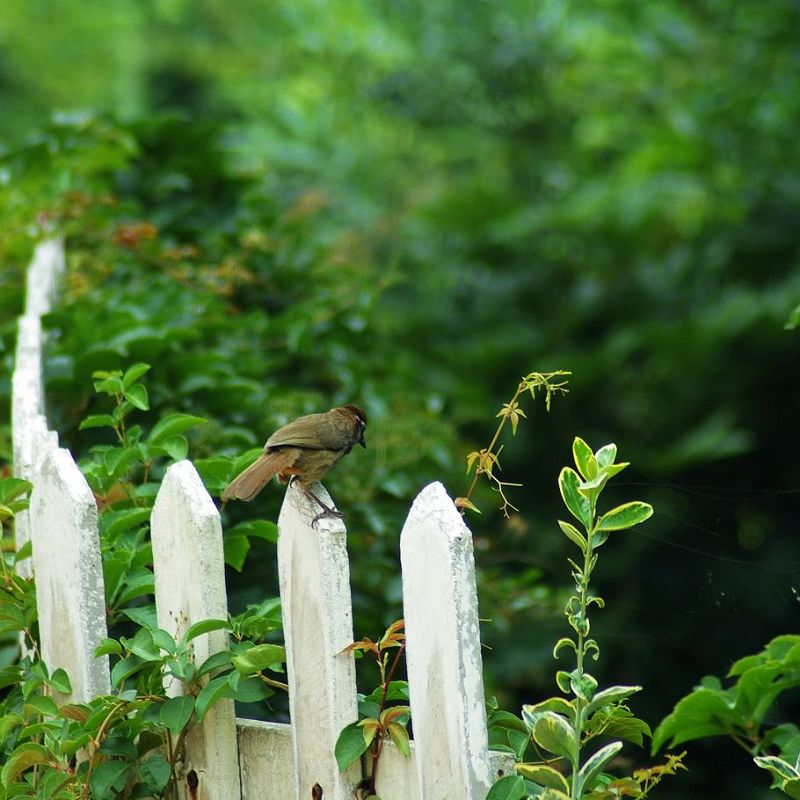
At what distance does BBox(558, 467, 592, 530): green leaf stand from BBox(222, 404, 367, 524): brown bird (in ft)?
1.56

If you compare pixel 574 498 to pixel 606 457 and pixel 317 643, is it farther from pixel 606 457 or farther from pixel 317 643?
pixel 317 643

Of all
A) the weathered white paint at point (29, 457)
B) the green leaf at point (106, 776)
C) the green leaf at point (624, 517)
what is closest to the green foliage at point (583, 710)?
the green leaf at point (624, 517)

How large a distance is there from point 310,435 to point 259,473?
0.12 metres

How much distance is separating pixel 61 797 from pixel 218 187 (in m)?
3.51

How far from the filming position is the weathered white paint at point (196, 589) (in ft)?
6.39

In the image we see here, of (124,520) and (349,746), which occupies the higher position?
(124,520)

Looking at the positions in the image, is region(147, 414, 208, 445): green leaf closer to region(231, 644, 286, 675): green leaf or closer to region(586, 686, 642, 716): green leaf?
region(231, 644, 286, 675): green leaf

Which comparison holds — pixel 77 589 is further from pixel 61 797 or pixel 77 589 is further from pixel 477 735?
pixel 477 735

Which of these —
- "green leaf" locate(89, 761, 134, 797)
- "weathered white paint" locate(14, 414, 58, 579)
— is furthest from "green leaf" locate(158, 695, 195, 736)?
"weathered white paint" locate(14, 414, 58, 579)

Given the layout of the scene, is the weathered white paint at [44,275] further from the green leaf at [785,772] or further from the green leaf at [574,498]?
the green leaf at [785,772]

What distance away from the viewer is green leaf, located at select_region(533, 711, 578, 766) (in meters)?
1.63

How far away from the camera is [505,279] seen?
8.60 meters

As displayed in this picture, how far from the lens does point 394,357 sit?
4.83m

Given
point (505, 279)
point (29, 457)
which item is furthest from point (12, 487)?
point (505, 279)
